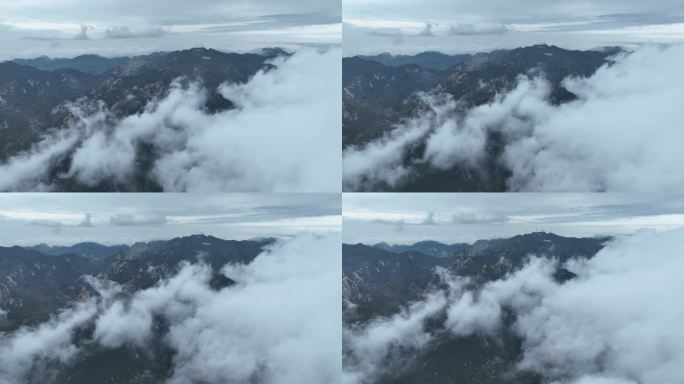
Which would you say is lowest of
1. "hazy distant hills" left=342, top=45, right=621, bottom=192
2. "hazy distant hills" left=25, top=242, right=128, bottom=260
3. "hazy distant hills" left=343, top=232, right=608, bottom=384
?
"hazy distant hills" left=343, top=232, right=608, bottom=384

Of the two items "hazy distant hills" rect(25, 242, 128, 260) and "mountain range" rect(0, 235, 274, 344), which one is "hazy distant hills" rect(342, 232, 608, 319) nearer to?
"mountain range" rect(0, 235, 274, 344)

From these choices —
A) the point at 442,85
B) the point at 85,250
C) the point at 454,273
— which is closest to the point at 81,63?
the point at 85,250

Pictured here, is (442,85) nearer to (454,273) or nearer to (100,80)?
(454,273)

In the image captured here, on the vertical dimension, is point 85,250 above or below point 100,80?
below

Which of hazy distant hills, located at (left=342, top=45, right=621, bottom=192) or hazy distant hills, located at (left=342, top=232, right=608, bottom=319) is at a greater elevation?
hazy distant hills, located at (left=342, top=45, right=621, bottom=192)

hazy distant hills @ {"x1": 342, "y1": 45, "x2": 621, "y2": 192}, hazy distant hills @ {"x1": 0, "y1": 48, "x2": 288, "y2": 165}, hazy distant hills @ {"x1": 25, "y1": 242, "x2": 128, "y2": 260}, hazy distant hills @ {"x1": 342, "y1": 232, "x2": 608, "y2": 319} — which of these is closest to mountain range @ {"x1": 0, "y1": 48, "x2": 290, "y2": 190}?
hazy distant hills @ {"x1": 0, "y1": 48, "x2": 288, "y2": 165}
